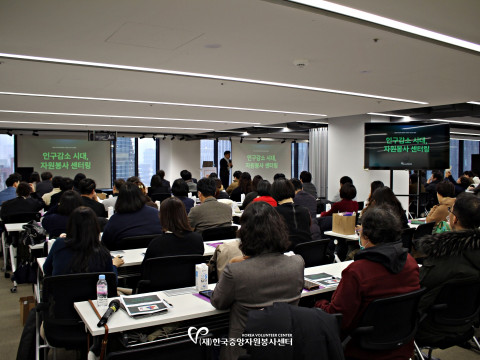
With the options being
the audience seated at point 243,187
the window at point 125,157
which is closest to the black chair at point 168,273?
the audience seated at point 243,187

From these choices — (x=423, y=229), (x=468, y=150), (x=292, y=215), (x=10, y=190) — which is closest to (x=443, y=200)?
(x=423, y=229)

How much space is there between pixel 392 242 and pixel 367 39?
6.85ft

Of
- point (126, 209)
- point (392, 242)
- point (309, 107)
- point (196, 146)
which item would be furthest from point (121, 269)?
point (196, 146)

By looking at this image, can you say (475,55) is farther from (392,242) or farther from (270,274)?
(270,274)

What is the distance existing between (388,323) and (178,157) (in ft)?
46.4

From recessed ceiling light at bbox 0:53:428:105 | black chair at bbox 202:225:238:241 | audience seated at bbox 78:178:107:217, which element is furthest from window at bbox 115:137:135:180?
black chair at bbox 202:225:238:241

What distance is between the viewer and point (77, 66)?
4.72 m

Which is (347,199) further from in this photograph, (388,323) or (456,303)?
(388,323)

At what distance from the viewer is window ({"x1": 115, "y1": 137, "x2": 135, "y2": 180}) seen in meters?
15.7

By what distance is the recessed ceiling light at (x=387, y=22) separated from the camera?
296 centimetres

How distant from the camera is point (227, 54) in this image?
422 centimetres

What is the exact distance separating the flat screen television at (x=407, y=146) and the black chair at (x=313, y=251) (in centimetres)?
477

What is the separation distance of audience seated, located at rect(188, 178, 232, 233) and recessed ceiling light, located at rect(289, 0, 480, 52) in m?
2.57

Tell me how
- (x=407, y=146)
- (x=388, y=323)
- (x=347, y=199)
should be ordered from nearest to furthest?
1. (x=388, y=323)
2. (x=347, y=199)
3. (x=407, y=146)
